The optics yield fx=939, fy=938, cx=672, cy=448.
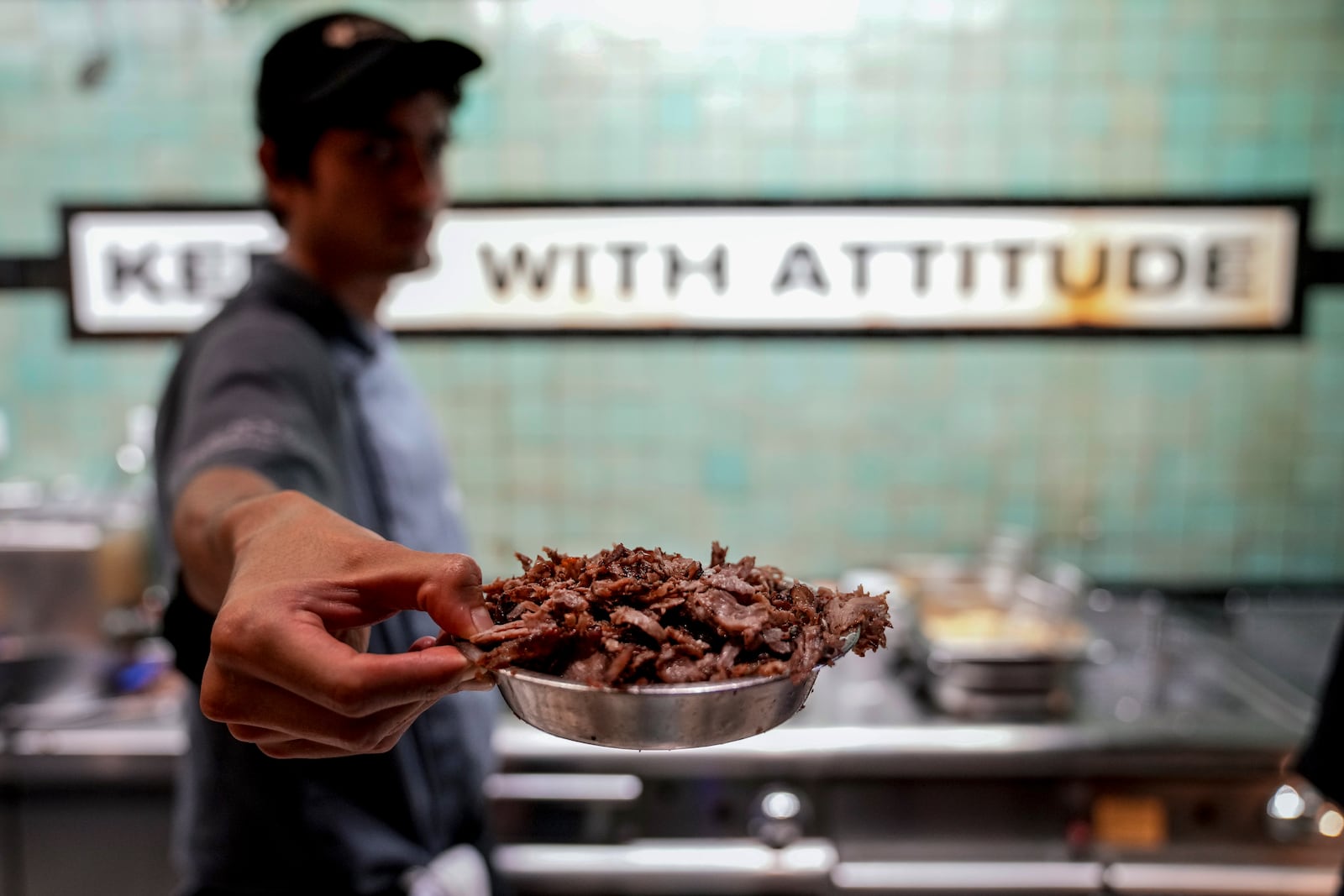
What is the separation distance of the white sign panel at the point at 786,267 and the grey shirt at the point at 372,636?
134 centimetres

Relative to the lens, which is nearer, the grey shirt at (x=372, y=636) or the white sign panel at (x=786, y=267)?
the grey shirt at (x=372, y=636)

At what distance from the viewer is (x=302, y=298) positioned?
1733mm

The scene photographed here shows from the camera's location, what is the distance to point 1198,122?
10.4 feet

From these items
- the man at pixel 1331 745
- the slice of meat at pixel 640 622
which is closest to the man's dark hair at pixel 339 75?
the slice of meat at pixel 640 622

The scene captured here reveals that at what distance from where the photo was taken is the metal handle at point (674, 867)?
2.46m

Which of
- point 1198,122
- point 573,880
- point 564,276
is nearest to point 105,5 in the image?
point 564,276

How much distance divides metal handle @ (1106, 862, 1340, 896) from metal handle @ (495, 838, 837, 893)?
2.55 ft

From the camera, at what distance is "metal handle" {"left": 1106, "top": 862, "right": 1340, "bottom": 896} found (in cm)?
243

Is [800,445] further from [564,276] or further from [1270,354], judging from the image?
[1270,354]

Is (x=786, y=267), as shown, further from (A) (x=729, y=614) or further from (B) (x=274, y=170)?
(A) (x=729, y=614)

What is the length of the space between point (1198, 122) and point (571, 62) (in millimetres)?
2139

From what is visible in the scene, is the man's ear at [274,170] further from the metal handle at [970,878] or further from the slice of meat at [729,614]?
the metal handle at [970,878]

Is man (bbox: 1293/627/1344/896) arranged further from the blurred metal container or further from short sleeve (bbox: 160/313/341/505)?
the blurred metal container

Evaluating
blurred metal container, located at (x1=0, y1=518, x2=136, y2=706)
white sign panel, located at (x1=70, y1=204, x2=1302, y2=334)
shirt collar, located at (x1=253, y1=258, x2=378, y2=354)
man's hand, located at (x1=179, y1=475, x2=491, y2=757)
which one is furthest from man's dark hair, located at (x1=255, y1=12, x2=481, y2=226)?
blurred metal container, located at (x1=0, y1=518, x2=136, y2=706)
